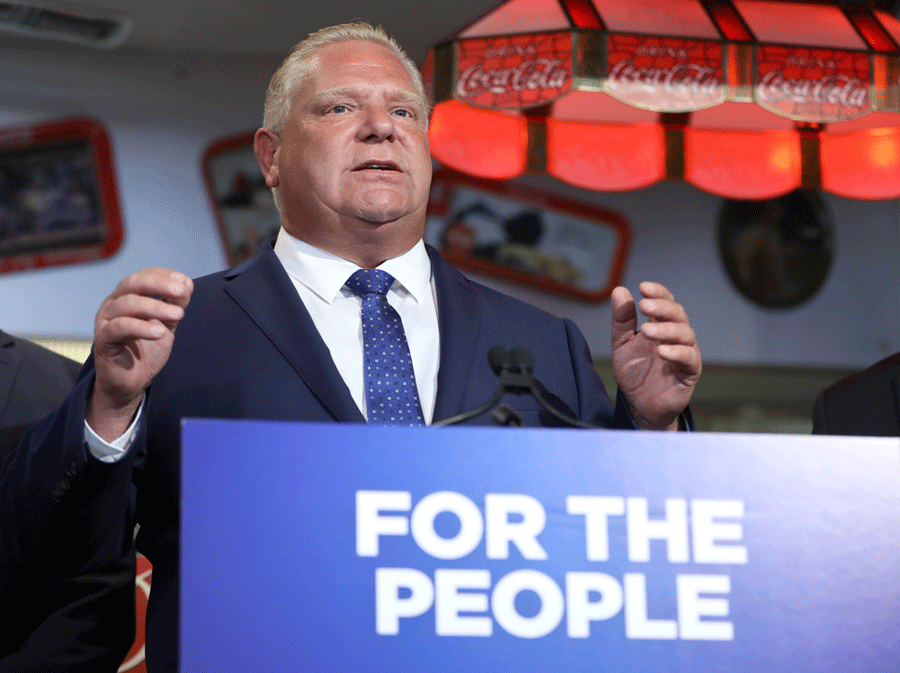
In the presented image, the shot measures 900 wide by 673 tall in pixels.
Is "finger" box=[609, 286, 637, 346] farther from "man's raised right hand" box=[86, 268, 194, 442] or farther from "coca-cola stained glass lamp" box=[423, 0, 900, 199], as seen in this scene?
"coca-cola stained glass lamp" box=[423, 0, 900, 199]

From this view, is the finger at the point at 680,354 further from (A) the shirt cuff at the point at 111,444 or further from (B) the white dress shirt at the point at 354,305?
(A) the shirt cuff at the point at 111,444

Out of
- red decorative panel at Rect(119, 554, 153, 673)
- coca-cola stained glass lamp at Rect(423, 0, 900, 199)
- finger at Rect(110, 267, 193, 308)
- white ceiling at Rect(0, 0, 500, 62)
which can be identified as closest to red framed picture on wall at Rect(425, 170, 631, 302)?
white ceiling at Rect(0, 0, 500, 62)

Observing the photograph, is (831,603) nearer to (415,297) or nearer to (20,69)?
(415,297)

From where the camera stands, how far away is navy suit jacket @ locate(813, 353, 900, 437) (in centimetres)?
229

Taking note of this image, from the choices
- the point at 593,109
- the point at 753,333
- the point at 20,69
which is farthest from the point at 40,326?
the point at 753,333

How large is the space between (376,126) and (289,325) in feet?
1.05

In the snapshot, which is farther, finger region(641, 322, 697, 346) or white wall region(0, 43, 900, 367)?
white wall region(0, 43, 900, 367)

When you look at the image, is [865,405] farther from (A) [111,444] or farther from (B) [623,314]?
(A) [111,444]

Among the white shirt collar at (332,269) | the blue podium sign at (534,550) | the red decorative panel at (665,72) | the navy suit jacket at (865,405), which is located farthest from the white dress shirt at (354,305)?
the red decorative panel at (665,72)

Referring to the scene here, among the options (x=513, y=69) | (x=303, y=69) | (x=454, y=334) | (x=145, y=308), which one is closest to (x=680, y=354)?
(x=454, y=334)

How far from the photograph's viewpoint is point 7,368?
1.66 metres

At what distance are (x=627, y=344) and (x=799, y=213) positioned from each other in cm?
519

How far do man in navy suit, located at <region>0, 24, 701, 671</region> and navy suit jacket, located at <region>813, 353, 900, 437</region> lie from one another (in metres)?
1.25

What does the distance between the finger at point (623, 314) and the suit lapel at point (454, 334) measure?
19 cm
